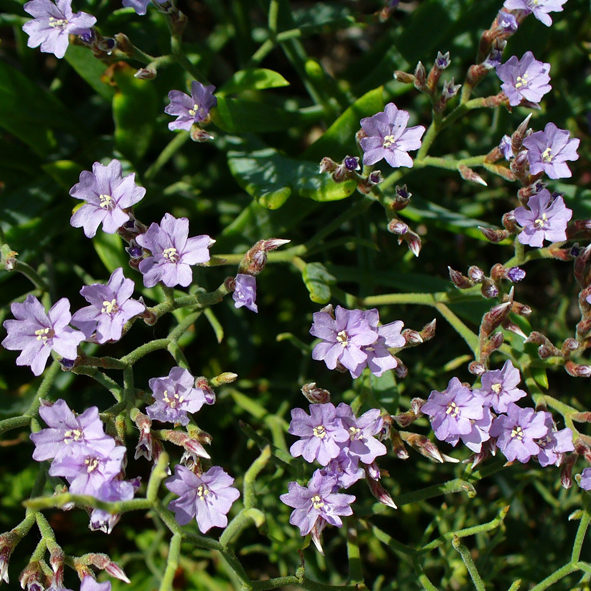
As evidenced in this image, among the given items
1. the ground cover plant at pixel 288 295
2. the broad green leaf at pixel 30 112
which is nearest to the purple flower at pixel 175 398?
the ground cover plant at pixel 288 295

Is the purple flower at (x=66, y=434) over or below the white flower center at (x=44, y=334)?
below

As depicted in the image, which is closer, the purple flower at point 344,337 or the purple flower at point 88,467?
the purple flower at point 88,467

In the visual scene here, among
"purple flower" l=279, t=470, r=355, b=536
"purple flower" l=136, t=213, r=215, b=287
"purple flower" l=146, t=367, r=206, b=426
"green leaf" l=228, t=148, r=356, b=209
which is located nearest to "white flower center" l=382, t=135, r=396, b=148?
"green leaf" l=228, t=148, r=356, b=209

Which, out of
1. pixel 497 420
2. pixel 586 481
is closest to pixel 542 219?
pixel 497 420

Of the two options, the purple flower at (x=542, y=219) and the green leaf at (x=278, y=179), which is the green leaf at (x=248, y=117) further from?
the purple flower at (x=542, y=219)

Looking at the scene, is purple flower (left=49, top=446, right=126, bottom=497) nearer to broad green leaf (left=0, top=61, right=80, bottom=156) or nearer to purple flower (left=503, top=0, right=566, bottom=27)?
broad green leaf (left=0, top=61, right=80, bottom=156)

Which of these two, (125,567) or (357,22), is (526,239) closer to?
(357,22)
